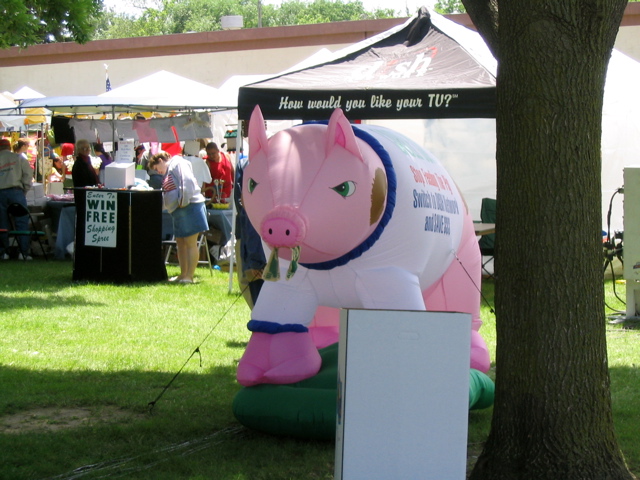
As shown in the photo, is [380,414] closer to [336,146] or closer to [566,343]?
[566,343]

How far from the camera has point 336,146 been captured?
18.0ft

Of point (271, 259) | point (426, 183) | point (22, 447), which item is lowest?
point (22, 447)

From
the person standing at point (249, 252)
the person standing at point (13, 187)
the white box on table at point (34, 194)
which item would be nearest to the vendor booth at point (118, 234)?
the person standing at point (13, 187)

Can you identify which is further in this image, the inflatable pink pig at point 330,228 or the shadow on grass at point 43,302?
the shadow on grass at point 43,302

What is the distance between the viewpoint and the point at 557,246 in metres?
4.39

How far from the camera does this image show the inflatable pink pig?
5391 millimetres

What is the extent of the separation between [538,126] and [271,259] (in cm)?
172

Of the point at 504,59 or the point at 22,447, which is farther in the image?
the point at 22,447

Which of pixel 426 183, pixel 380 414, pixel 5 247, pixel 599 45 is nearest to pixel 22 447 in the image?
pixel 380 414

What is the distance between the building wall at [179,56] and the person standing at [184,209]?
45.8 feet

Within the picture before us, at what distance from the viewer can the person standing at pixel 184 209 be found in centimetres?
1312

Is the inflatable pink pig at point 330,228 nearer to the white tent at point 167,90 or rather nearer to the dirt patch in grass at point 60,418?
the dirt patch in grass at point 60,418

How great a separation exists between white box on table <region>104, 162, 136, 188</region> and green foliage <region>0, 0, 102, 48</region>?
4.46m

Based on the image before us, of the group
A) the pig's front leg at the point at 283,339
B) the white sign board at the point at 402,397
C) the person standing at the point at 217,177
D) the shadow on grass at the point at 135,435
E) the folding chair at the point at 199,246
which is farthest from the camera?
the person standing at the point at 217,177
